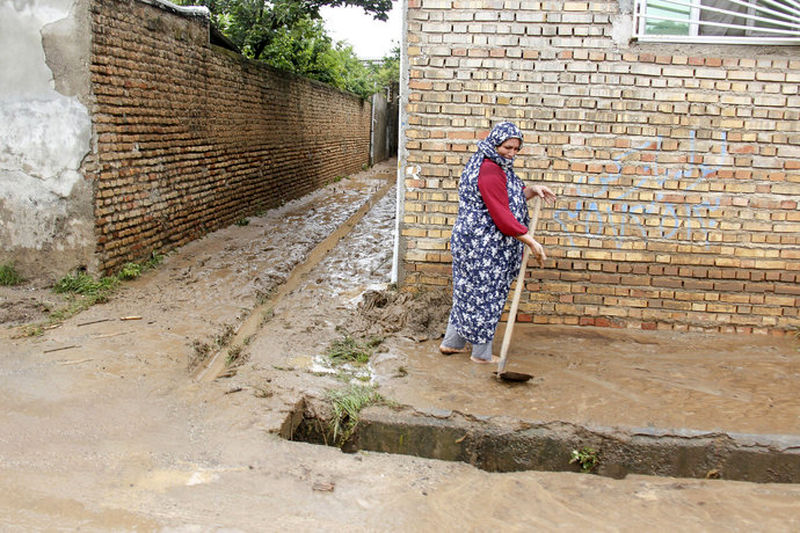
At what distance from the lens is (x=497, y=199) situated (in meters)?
4.13

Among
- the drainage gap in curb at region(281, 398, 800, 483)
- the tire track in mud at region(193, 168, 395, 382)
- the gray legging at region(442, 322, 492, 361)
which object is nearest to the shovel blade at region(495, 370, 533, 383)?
the gray legging at region(442, 322, 492, 361)

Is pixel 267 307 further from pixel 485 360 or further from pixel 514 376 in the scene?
pixel 514 376

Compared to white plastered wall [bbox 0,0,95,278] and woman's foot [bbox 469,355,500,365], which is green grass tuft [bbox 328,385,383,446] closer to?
woman's foot [bbox 469,355,500,365]

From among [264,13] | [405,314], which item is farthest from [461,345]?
[264,13]

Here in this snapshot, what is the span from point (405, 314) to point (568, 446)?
192 centimetres

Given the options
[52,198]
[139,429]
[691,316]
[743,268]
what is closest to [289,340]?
[139,429]

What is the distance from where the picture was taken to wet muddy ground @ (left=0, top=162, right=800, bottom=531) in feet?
9.36

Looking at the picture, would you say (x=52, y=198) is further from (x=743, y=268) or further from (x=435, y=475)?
(x=743, y=268)

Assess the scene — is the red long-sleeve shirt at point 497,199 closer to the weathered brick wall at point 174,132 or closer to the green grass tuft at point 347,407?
the green grass tuft at point 347,407

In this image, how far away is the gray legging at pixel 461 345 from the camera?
4492mm

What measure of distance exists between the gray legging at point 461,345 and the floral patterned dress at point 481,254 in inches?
2.4

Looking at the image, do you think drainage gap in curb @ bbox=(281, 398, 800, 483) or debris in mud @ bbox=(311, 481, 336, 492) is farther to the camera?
drainage gap in curb @ bbox=(281, 398, 800, 483)

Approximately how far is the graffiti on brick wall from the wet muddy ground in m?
0.82

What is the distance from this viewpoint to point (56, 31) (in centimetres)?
564
